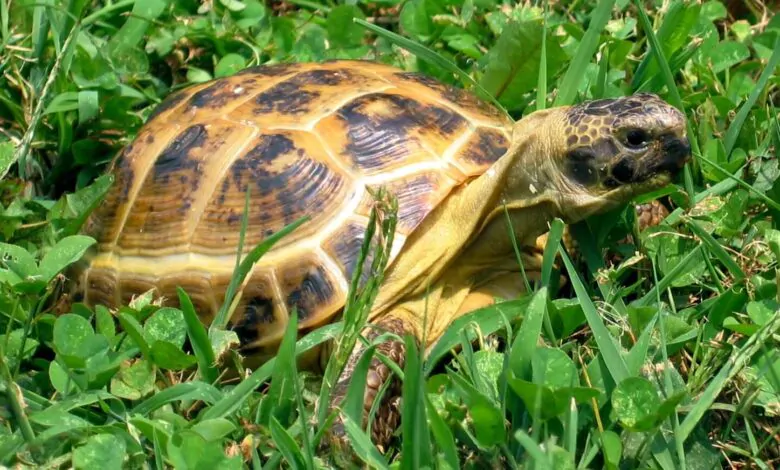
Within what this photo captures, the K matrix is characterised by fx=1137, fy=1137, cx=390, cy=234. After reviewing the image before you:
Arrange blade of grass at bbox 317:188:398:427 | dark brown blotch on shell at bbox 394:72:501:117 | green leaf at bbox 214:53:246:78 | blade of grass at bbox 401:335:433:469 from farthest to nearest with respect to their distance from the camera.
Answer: green leaf at bbox 214:53:246:78
dark brown blotch on shell at bbox 394:72:501:117
blade of grass at bbox 401:335:433:469
blade of grass at bbox 317:188:398:427

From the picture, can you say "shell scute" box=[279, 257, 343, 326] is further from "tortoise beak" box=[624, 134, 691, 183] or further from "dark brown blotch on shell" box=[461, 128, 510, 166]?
"tortoise beak" box=[624, 134, 691, 183]

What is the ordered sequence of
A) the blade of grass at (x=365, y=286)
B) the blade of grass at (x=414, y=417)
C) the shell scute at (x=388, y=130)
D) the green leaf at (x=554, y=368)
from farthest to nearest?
the shell scute at (x=388, y=130) < the green leaf at (x=554, y=368) < the blade of grass at (x=414, y=417) < the blade of grass at (x=365, y=286)

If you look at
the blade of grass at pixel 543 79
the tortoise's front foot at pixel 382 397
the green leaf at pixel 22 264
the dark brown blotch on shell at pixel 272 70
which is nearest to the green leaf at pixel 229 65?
the dark brown blotch on shell at pixel 272 70

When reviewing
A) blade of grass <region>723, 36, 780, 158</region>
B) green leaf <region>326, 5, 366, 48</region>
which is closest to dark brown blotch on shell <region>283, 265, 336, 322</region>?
blade of grass <region>723, 36, 780, 158</region>

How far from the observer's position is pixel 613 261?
3.64 meters

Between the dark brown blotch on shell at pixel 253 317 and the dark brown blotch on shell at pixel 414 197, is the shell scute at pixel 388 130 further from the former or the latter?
the dark brown blotch on shell at pixel 253 317

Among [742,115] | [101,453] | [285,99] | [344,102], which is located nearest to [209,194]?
[285,99]

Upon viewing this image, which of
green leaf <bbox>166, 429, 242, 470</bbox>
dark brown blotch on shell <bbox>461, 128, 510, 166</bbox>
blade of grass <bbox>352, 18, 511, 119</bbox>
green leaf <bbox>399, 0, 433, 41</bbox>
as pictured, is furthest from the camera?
green leaf <bbox>399, 0, 433, 41</bbox>

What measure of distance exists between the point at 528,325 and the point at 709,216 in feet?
3.46

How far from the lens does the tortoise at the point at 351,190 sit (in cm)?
319

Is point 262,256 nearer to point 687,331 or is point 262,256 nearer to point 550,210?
point 550,210

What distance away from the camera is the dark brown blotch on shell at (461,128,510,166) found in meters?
3.46

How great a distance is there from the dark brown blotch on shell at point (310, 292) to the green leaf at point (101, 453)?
714mm

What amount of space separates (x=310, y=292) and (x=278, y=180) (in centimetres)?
37
